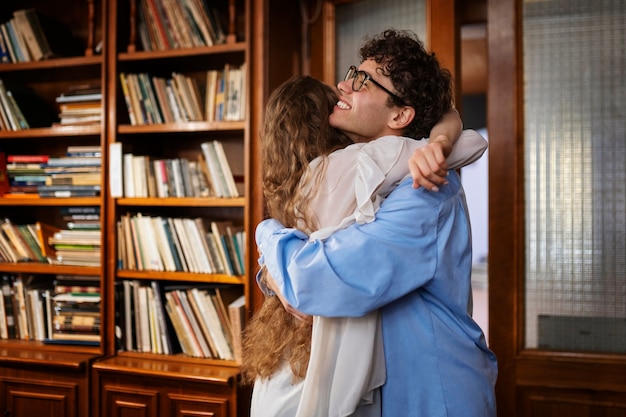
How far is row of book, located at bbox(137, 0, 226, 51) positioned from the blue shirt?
152 cm

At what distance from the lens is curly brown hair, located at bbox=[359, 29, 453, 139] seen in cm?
146

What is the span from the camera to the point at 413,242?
4.17 ft

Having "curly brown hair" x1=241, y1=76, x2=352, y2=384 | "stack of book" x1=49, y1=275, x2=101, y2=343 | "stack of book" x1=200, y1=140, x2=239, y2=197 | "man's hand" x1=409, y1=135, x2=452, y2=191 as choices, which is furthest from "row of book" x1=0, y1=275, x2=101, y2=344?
"man's hand" x1=409, y1=135, x2=452, y2=191

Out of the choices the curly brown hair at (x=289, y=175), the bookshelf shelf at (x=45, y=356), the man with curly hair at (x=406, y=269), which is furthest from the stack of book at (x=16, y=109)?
the man with curly hair at (x=406, y=269)

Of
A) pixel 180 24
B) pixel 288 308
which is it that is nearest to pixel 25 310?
pixel 180 24

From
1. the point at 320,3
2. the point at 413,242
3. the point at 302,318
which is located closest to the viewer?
the point at 413,242

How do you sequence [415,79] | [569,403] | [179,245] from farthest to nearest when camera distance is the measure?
[179,245], [569,403], [415,79]

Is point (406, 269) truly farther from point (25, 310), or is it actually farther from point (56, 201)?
point (25, 310)

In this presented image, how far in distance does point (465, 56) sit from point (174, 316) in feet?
8.70

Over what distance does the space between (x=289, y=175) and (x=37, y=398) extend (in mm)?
1971

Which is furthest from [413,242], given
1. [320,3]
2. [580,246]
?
[320,3]

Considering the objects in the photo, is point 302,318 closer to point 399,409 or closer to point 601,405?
point 399,409

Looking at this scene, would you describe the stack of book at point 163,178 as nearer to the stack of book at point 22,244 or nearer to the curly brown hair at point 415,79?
the stack of book at point 22,244

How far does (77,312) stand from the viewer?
284 centimetres
